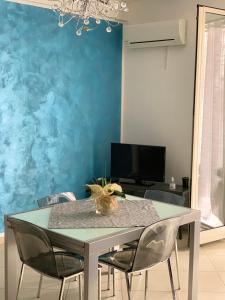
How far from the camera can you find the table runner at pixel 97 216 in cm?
294

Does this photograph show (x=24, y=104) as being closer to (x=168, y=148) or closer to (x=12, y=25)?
(x=12, y=25)

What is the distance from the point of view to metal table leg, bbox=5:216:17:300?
311 cm

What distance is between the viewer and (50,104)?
512cm

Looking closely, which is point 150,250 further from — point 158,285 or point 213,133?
point 213,133

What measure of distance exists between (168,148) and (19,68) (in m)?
2.05

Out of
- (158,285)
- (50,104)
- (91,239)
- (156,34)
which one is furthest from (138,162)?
(91,239)

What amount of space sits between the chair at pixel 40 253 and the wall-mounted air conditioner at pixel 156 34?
10.3 feet

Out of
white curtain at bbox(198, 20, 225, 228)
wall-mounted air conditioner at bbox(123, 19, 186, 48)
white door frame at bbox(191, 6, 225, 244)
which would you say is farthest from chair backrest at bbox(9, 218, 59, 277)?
wall-mounted air conditioner at bbox(123, 19, 186, 48)

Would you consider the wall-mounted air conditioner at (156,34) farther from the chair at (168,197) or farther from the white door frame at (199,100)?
the chair at (168,197)

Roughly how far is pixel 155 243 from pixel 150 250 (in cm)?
6

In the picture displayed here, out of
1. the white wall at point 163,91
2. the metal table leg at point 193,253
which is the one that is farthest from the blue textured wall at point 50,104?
the metal table leg at point 193,253

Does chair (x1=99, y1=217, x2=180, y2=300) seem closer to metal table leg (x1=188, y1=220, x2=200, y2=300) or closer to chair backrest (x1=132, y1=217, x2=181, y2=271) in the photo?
chair backrest (x1=132, y1=217, x2=181, y2=271)

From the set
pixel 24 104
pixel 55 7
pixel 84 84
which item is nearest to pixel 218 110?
pixel 84 84

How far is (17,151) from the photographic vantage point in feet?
16.0
